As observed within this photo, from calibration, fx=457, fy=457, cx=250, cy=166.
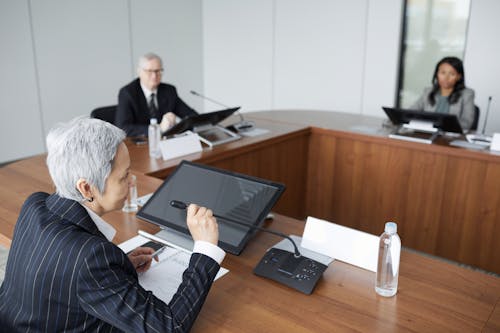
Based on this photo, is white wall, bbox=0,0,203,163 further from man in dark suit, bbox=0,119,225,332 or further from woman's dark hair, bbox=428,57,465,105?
man in dark suit, bbox=0,119,225,332

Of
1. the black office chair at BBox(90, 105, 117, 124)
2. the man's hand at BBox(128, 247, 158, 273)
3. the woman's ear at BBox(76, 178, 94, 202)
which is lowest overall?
the man's hand at BBox(128, 247, 158, 273)

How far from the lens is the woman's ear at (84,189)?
39.3 inches

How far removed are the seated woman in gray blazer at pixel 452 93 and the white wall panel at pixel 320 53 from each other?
5.14 ft

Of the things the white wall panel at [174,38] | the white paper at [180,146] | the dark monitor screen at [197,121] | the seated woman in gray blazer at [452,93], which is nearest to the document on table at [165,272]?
the white paper at [180,146]

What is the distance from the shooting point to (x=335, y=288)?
1.22m

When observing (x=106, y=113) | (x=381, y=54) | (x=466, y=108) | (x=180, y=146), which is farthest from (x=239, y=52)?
(x=180, y=146)

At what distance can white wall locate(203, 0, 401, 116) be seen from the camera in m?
4.68

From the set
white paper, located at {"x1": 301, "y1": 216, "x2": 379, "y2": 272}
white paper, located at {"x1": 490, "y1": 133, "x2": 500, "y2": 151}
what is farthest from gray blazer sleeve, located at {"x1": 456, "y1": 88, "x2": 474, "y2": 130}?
white paper, located at {"x1": 301, "y1": 216, "x2": 379, "y2": 272}

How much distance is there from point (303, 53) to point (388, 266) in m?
4.31

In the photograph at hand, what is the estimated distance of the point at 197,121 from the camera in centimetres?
255

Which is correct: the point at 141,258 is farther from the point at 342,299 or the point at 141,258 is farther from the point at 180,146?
the point at 180,146

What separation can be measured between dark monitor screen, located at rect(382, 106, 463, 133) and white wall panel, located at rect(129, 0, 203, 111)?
132 inches

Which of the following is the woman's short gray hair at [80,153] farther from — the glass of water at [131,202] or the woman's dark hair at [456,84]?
the woman's dark hair at [456,84]

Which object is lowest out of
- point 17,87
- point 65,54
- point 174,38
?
point 17,87
